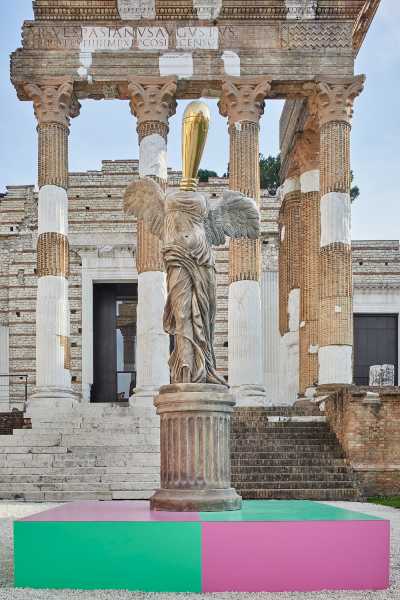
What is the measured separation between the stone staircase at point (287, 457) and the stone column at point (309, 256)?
211 inches

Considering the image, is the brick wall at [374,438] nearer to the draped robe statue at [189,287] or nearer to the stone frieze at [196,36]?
the draped robe statue at [189,287]

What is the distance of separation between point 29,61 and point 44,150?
2472 mm

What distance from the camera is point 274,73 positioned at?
25062mm

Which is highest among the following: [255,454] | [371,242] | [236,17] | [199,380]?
[236,17]

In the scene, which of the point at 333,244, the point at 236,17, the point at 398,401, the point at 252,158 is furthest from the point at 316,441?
the point at 236,17

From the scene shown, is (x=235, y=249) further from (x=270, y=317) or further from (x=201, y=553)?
(x=201, y=553)

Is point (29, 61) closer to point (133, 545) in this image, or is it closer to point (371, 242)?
point (371, 242)

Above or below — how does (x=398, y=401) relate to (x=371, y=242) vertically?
below

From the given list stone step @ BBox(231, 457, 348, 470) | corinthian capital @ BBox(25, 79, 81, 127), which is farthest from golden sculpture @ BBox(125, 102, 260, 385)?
corinthian capital @ BBox(25, 79, 81, 127)

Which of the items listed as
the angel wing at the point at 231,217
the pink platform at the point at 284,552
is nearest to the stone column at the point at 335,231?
the angel wing at the point at 231,217

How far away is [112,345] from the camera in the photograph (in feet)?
110

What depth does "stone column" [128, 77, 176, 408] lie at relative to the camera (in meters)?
24.2

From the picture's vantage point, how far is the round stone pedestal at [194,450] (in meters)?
9.32

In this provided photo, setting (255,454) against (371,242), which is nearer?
(255,454)
